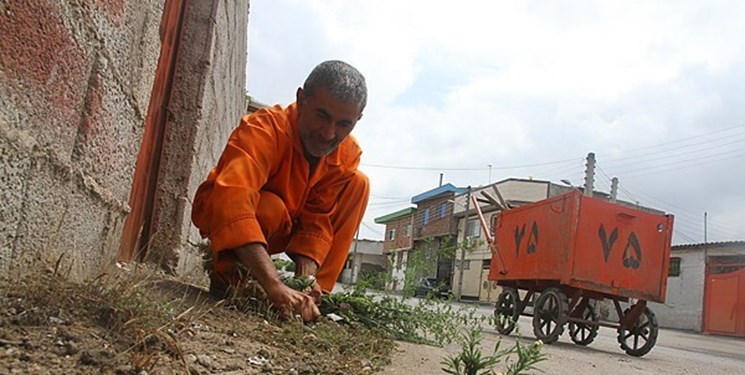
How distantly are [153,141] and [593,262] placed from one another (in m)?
4.97

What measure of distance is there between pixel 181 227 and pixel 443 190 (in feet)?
127

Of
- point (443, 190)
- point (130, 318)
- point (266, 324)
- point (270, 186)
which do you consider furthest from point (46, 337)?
point (443, 190)

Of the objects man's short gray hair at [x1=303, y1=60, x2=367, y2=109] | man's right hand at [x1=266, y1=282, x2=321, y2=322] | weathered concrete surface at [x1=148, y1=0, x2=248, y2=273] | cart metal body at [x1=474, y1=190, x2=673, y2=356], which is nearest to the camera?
man's right hand at [x1=266, y1=282, x2=321, y2=322]

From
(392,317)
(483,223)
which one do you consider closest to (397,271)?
(392,317)

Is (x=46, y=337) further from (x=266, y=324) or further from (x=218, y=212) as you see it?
(x=218, y=212)

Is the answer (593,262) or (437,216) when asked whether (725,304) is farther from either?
(437,216)

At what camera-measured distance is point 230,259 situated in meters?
2.74

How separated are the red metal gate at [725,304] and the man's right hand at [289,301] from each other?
67.0ft

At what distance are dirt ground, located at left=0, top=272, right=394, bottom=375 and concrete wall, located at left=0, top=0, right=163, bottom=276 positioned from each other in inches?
6.0

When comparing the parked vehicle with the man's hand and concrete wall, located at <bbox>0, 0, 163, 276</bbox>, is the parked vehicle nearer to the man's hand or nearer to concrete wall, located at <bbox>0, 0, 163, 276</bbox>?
the man's hand

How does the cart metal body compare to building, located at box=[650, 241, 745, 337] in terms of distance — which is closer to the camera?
the cart metal body

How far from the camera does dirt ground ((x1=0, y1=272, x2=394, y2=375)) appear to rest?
1.27m

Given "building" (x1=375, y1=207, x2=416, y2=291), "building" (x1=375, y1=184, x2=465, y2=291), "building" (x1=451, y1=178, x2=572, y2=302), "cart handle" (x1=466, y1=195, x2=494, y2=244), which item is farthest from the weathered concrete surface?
"building" (x1=375, y1=207, x2=416, y2=291)

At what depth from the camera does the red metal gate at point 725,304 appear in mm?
19594
